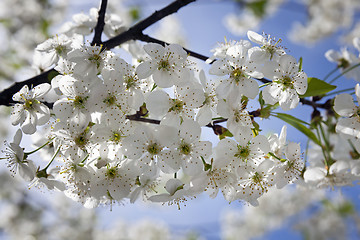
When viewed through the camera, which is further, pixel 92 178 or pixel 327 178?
pixel 327 178

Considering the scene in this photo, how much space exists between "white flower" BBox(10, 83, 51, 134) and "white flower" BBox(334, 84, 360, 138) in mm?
1296

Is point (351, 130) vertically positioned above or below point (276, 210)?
below

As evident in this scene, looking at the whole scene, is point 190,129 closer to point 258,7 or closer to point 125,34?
point 125,34

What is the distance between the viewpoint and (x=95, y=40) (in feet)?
4.53

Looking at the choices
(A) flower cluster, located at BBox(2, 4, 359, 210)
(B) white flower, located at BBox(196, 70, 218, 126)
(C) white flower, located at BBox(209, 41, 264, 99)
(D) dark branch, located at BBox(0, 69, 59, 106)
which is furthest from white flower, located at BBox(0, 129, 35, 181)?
(C) white flower, located at BBox(209, 41, 264, 99)

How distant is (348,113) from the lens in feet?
4.23

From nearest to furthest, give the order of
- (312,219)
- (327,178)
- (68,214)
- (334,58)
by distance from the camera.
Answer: (327,178) < (334,58) < (68,214) < (312,219)

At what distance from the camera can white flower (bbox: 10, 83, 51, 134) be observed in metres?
1.21

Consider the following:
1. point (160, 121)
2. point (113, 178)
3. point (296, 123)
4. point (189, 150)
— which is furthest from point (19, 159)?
point (296, 123)

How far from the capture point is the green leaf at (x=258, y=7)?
6.53 metres

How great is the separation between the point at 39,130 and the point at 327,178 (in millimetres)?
1623

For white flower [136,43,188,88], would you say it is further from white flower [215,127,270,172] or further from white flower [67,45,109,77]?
white flower [215,127,270,172]

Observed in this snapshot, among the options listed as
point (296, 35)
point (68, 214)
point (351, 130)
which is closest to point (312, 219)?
point (296, 35)

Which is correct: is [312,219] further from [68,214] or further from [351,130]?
[351,130]
